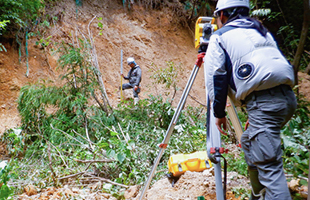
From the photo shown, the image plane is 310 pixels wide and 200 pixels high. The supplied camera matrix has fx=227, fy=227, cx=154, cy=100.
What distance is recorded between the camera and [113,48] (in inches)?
398

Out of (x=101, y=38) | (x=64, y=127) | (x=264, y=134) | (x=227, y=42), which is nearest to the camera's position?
(x=264, y=134)

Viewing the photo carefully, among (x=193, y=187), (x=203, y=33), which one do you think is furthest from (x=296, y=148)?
(x=203, y=33)

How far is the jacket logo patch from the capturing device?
4.14 ft

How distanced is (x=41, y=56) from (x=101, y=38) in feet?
9.61

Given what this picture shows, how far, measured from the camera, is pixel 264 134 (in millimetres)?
1228

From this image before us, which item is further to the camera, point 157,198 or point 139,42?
point 139,42

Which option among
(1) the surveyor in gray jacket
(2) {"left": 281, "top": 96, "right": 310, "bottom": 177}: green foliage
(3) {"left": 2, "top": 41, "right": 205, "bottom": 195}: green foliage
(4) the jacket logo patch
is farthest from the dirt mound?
(4) the jacket logo patch

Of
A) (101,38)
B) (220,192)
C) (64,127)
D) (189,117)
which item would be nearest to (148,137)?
(189,117)

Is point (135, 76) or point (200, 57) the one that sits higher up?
point (200, 57)

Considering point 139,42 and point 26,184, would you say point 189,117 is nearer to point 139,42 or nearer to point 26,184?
point 26,184

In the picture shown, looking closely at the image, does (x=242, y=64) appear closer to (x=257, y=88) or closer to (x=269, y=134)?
(x=257, y=88)

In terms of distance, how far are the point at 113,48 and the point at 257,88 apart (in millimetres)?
9436

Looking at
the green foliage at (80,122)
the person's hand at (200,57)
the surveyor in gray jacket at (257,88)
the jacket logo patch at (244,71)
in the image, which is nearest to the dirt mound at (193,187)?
the surveyor in gray jacket at (257,88)

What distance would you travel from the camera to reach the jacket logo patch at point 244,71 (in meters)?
1.26
